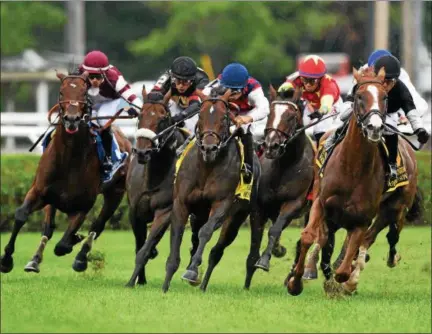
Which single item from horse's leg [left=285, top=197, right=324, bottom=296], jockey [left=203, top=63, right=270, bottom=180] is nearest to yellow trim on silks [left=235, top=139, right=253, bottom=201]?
jockey [left=203, top=63, right=270, bottom=180]

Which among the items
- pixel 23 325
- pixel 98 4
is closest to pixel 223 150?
pixel 23 325

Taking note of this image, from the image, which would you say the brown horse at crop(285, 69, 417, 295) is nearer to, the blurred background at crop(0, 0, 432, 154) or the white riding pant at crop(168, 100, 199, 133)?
the white riding pant at crop(168, 100, 199, 133)

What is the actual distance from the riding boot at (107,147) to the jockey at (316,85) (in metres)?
1.94

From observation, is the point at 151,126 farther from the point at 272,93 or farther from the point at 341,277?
the point at 341,277

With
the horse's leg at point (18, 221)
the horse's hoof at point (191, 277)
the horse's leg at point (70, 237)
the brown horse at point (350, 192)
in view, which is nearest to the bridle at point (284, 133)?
the brown horse at point (350, 192)

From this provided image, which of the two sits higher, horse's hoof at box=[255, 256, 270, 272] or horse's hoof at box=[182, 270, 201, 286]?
horse's hoof at box=[182, 270, 201, 286]

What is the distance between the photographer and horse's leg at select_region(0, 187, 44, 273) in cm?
1516

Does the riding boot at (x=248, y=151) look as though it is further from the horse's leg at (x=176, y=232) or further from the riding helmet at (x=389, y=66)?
the riding helmet at (x=389, y=66)

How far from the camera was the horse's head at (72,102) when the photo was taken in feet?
48.0

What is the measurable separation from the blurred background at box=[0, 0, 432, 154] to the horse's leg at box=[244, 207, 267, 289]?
58.1 ft

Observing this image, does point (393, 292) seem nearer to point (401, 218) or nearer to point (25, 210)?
point (401, 218)

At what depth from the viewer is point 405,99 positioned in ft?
46.3

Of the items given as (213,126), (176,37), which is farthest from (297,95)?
(176,37)

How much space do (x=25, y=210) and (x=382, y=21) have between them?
19.3 m
